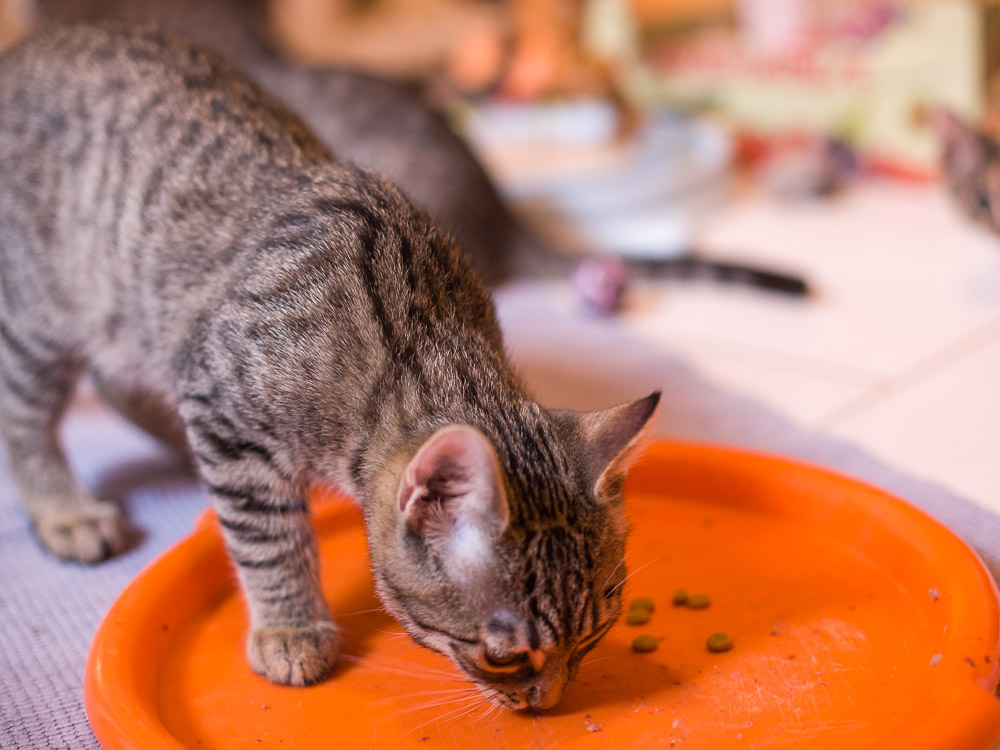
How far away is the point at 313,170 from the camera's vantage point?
64.2 inches

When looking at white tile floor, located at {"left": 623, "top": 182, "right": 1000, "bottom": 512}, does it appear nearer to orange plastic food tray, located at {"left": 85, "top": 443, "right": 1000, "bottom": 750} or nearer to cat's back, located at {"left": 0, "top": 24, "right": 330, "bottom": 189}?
orange plastic food tray, located at {"left": 85, "top": 443, "right": 1000, "bottom": 750}

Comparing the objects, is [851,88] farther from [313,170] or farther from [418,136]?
[313,170]

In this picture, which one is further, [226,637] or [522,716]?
[226,637]

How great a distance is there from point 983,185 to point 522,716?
2.02 m

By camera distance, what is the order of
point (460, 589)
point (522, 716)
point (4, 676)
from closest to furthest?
1. point (460, 589)
2. point (522, 716)
3. point (4, 676)

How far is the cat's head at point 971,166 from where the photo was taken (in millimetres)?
2545

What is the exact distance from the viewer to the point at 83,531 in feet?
6.14

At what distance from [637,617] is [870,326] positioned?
4.71 feet

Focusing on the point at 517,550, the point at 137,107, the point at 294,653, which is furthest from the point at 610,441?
the point at 137,107

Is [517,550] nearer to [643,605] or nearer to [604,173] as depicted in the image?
[643,605]

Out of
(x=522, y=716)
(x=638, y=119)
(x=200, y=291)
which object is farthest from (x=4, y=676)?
(x=638, y=119)

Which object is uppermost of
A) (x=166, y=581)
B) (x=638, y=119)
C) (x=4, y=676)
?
(x=638, y=119)

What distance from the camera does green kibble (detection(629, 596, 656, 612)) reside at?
1488 mm

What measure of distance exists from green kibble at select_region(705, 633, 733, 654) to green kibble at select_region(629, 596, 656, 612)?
0.12m
